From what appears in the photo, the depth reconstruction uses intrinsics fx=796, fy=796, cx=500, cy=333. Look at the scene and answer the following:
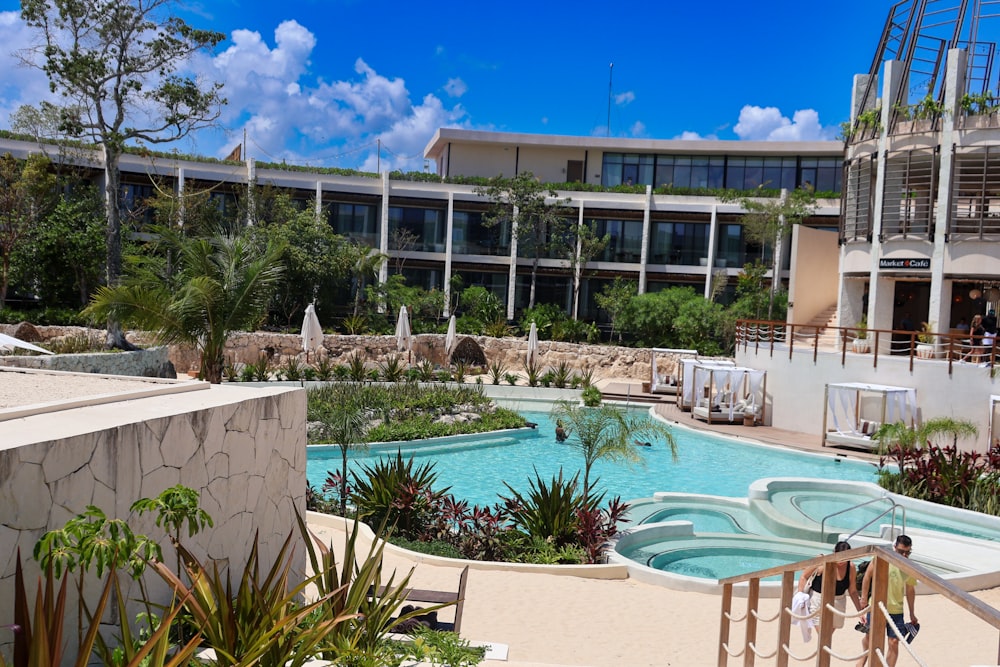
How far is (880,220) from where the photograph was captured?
24.4 metres

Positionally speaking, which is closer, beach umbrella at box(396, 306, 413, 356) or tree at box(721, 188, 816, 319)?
beach umbrella at box(396, 306, 413, 356)

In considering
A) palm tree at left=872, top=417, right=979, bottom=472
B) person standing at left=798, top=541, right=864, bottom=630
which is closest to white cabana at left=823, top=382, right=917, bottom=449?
palm tree at left=872, top=417, right=979, bottom=472

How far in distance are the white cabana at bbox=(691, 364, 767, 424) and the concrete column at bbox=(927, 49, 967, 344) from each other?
6.02 m

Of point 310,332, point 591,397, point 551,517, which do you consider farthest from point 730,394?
point 310,332

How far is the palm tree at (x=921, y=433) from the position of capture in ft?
54.4

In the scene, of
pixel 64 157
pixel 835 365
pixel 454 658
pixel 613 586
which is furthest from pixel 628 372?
pixel 454 658

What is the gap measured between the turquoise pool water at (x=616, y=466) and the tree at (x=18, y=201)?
17.2 meters

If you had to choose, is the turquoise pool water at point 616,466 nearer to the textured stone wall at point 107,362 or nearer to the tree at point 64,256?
the textured stone wall at point 107,362

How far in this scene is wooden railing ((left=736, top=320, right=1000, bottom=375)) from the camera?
18.2m

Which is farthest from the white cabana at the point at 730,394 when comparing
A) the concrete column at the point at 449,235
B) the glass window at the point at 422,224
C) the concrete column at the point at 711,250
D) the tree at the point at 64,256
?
the tree at the point at 64,256

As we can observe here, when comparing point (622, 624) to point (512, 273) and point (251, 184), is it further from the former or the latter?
point (512, 273)

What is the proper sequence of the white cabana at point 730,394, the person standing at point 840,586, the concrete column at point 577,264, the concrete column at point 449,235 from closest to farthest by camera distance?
the person standing at point 840,586
the white cabana at point 730,394
the concrete column at point 577,264
the concrete column at point 449,235

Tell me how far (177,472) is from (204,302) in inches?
375

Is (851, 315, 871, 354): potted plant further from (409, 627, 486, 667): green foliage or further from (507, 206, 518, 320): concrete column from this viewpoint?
(409, 627, 486, 667): green foliage
